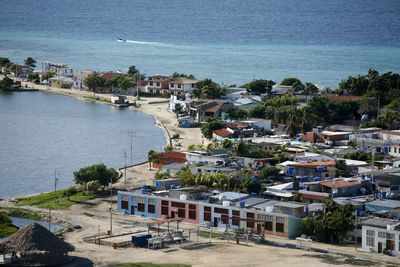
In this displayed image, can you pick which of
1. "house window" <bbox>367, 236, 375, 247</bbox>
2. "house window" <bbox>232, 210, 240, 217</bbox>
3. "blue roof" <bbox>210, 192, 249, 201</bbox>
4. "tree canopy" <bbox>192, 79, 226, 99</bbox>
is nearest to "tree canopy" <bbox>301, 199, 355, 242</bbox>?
"house window" <bbox>367, 236, 375, 247</bbox>

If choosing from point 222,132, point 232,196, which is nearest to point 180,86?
point 222,132

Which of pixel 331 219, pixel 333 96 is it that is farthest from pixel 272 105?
pixel 331 219

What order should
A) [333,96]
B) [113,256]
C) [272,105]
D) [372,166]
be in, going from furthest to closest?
1. [333,96]
2. [272,105]
3. [372,166]
4. [113,256]

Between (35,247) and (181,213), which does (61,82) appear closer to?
(181,213)

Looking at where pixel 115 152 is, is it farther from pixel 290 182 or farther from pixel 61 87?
pixel 61 87

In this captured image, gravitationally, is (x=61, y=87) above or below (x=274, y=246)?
above

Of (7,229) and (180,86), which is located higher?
(180,86)

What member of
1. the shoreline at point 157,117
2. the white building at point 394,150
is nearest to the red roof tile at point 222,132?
the shoreline at point 157,117
